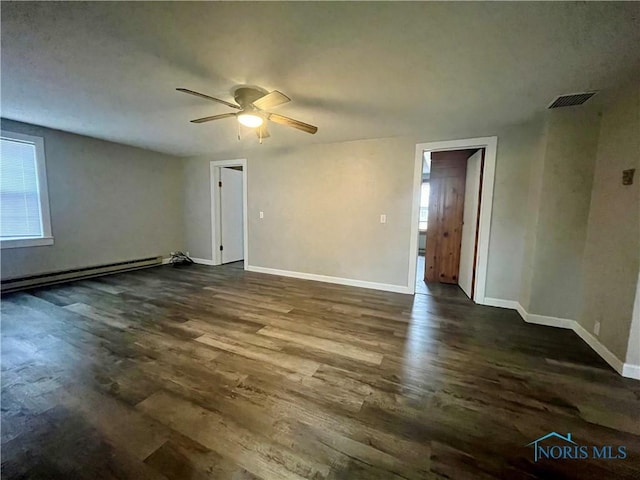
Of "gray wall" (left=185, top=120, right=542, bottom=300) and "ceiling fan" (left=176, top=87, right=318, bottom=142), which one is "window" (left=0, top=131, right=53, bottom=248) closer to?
"gray wall" (left=185, top=120, right=542, bottom=300)

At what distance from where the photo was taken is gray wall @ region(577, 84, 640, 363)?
80.2 inches

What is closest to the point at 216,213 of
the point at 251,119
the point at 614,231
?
the point at 251,119

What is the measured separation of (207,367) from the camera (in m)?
2.04

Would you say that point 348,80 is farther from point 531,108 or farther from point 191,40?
point 531,108

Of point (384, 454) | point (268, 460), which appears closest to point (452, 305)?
point (384, 454)

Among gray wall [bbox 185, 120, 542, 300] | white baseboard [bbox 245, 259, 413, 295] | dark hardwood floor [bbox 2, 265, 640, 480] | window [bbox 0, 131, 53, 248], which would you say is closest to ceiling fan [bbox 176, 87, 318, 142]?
gray wall [bbox 185, 120, 542, 300]

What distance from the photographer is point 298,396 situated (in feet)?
5.68

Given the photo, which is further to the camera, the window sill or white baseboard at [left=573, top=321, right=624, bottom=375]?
the window sill

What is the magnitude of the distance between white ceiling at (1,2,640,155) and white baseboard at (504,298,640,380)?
2240 millimetres

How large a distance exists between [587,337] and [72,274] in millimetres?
6904

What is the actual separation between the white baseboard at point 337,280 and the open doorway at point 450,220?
1.30ft

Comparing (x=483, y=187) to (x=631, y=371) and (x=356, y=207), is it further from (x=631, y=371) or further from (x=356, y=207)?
(x=631, y=371)

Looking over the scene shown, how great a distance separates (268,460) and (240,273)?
12.9 ft

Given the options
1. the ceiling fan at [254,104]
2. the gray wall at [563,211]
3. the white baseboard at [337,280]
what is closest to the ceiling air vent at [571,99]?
the gray wall at [563,211]
